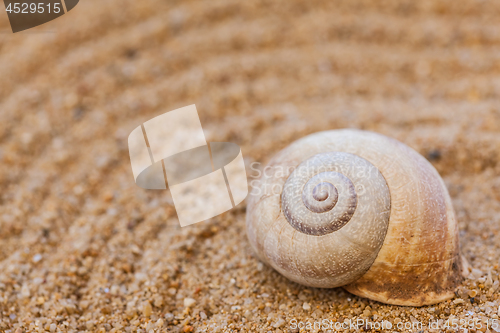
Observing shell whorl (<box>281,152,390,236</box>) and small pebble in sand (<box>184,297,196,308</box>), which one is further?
small pebble in sand (<box>184,297,196,308</box>)

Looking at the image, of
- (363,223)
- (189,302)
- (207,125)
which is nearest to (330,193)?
(363,223)

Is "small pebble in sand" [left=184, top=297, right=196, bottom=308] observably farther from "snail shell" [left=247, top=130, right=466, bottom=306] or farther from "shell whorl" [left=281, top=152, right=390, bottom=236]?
"shell whorl" [left=281, top=152, right=390, bottom=236]

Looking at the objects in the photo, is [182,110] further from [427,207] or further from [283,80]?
[427,207]

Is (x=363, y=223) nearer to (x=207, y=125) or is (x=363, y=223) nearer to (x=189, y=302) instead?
(x=189, y=302)

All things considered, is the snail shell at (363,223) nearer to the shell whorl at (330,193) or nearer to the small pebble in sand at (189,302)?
the shell whorl at (330,193)

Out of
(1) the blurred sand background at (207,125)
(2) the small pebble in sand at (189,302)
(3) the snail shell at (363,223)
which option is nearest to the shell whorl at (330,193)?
(3) the snail shell at (363,223)

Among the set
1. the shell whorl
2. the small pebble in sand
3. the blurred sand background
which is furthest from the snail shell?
the small pebble in sand

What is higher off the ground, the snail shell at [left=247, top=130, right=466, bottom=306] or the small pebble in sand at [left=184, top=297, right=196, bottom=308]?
the snail shell at [left=247, top=130, right=466, bottom=306]
